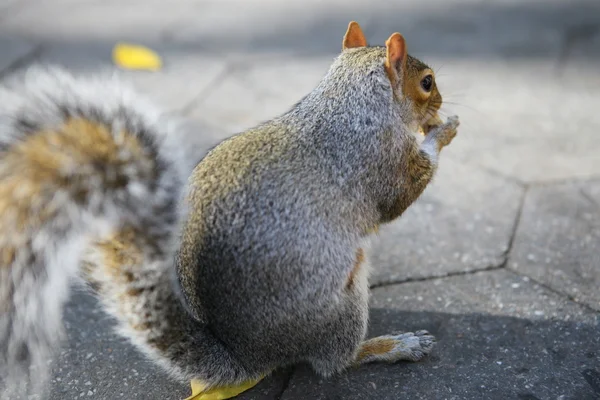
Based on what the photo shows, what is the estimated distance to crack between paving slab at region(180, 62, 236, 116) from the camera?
2.63 metres

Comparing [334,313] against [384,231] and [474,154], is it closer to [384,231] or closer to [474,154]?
[384,231]

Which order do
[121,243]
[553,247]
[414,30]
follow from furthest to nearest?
[414,30] → [553,247] → [121,243]

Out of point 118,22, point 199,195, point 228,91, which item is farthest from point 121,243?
point 118,22

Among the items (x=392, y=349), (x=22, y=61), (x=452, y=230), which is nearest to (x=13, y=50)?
(x=22, y=61)

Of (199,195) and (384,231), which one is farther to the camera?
(384,231)

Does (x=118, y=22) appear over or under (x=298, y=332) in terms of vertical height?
over

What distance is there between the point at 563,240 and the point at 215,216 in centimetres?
105

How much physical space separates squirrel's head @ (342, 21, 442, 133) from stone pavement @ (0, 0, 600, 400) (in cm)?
44

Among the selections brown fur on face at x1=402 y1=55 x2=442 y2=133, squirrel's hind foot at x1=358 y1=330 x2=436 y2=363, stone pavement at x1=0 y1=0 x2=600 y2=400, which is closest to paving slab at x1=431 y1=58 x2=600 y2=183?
stone pavement at x1=0 y1=0 x2=600 y2=400

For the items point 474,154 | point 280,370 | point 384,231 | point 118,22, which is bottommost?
point 280,370

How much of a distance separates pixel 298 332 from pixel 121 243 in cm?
36

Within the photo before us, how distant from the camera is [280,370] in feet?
5.01

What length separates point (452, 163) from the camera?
2305mm

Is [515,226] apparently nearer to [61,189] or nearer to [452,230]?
[452,230]
